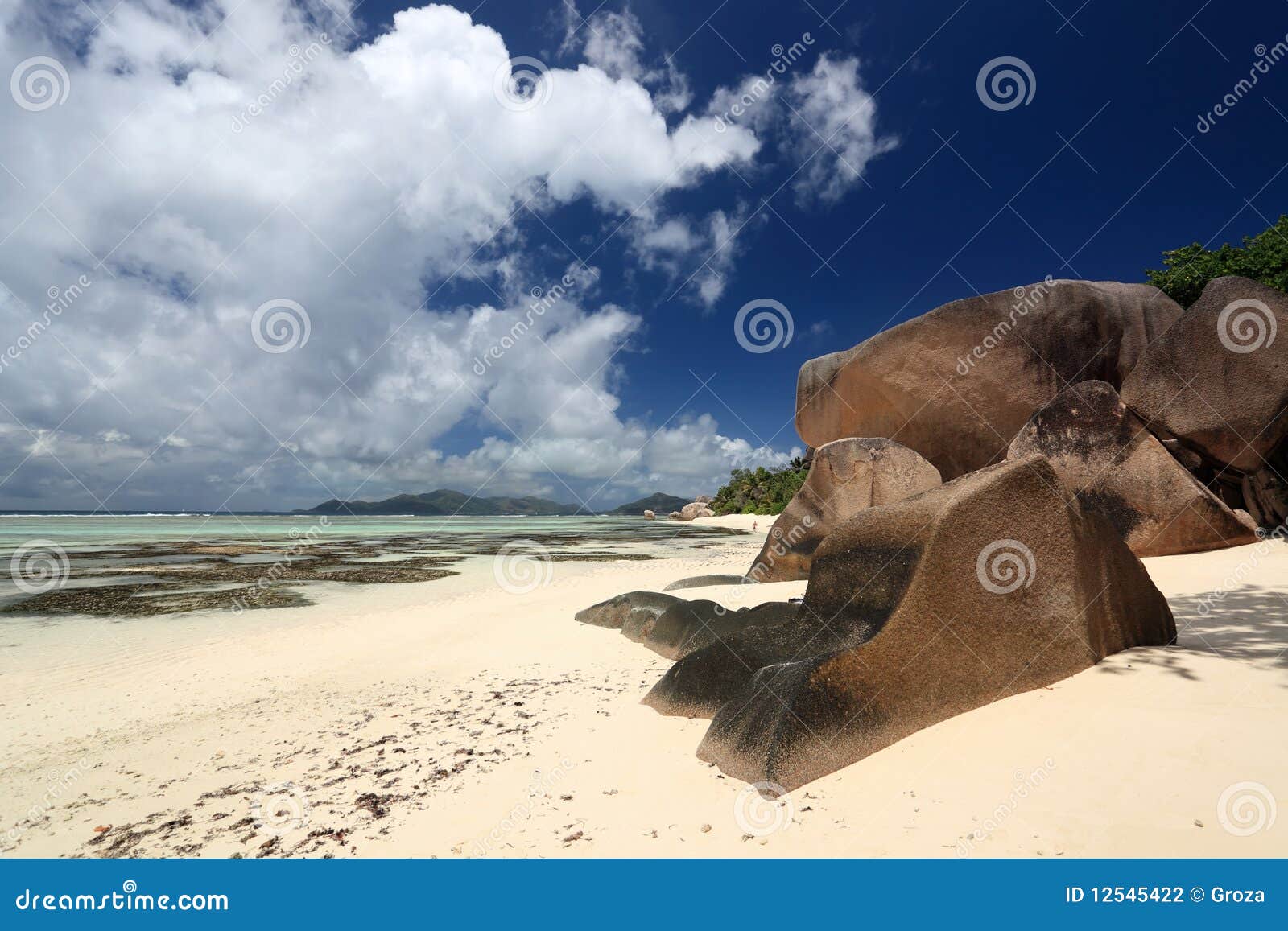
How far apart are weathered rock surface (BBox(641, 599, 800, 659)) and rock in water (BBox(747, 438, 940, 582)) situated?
423 centimetres

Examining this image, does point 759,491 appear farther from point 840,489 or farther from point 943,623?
point 943,623

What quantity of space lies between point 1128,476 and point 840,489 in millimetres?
4518

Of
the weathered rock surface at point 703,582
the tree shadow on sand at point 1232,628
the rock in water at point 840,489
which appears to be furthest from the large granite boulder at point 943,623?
the weathered rock surface at point 703,582

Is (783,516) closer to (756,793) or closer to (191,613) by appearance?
(756,793)

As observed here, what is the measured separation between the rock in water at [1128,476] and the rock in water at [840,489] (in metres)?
1.87

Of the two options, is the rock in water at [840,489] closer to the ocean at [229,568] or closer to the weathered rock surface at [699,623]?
the weathered rock surface at [699,623]

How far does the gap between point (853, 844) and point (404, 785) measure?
2943 millimetres

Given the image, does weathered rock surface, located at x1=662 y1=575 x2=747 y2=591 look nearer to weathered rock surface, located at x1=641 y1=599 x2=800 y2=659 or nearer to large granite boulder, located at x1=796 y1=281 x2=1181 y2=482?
weathered rock surface, located at x1=641 y1=599 x2=800 y2=659

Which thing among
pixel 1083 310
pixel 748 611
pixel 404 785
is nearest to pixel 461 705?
pixel 404 785

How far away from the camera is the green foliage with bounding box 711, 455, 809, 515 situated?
5488cm

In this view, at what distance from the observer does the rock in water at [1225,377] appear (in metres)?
10.1

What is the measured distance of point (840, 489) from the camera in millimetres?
12016

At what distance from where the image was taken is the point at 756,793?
352 centimetres

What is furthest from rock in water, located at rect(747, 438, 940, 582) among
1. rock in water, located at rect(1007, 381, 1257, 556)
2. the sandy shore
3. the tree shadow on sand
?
the tree shadow on sand
